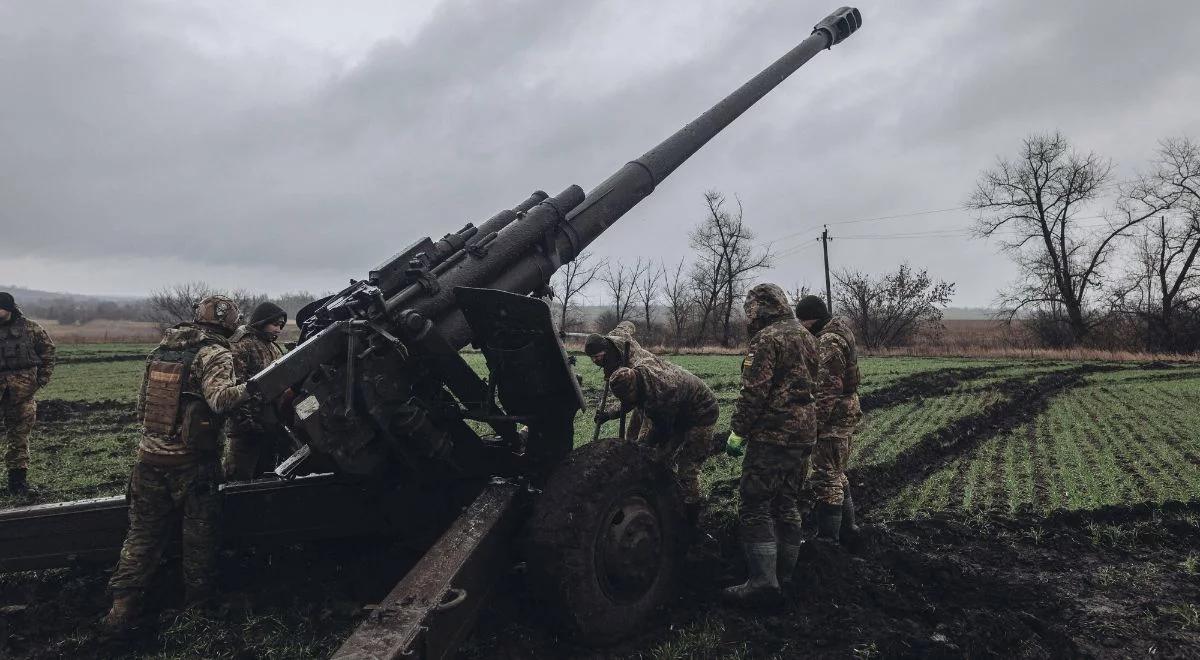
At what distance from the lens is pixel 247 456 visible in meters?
5.93

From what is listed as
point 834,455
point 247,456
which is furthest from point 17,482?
point 834,455

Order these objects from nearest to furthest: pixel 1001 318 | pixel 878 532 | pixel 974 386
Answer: pixel 878 532, pixel 974 386, pixel 1001 318

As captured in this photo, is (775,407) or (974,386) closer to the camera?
(775,407)

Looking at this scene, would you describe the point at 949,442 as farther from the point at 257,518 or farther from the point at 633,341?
the point at 257,518

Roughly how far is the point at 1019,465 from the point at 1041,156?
3880cm

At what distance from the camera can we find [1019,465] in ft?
25.8

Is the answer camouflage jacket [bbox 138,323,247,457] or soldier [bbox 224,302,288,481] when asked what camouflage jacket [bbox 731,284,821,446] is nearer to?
camouflage jacket [bbox 138,323,247,457]

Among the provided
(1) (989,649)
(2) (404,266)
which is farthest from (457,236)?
(1) (989,649)

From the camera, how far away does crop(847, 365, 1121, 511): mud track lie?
23.1ft

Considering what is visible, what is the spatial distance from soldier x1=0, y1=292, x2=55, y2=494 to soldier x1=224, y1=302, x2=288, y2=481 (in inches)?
119

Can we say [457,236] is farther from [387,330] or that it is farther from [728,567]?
[728,567]

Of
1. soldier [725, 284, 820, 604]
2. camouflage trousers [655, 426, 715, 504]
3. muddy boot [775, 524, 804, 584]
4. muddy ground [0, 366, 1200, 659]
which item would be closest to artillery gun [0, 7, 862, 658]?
muddy ground [0, 366, 1200, 659]

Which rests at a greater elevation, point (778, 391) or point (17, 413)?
point (778, 391)

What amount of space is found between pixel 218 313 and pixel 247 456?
6.52 ft
